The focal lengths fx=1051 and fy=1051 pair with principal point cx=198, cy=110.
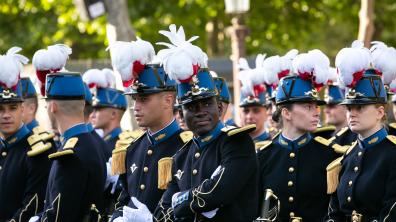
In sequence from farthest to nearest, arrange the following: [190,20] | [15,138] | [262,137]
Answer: [190,20] < [262,137] < [15,138]

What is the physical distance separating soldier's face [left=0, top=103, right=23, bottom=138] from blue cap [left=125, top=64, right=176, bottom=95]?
72.3 inches

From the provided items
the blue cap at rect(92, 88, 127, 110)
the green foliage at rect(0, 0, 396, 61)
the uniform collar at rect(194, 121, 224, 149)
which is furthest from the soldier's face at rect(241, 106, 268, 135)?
the green foliage at rect(0, 0, 396, 61)

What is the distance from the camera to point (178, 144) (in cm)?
907

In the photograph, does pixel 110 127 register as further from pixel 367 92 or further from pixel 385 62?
pixel 367 92

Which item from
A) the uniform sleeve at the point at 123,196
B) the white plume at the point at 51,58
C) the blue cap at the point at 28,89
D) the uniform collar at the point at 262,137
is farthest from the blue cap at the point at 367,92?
the blue cap at the point at 28,89

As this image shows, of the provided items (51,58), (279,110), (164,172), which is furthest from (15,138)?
(279,110)

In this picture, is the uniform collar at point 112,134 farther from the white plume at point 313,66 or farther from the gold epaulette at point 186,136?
the gold epaulette at point 186,136

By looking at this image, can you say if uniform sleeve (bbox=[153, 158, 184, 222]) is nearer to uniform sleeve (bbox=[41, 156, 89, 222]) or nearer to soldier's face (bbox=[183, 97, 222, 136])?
soldier's face (bbox=[183, 97, 222, 136])

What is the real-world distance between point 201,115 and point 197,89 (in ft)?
0.69

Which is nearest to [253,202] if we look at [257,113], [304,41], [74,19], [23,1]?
[257,113]

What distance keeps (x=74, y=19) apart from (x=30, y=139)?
46.4 feet

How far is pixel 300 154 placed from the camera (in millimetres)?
9711

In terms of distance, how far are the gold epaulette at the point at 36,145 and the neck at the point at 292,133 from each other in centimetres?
225

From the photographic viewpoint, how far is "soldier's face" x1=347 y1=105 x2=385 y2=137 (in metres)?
8.75
